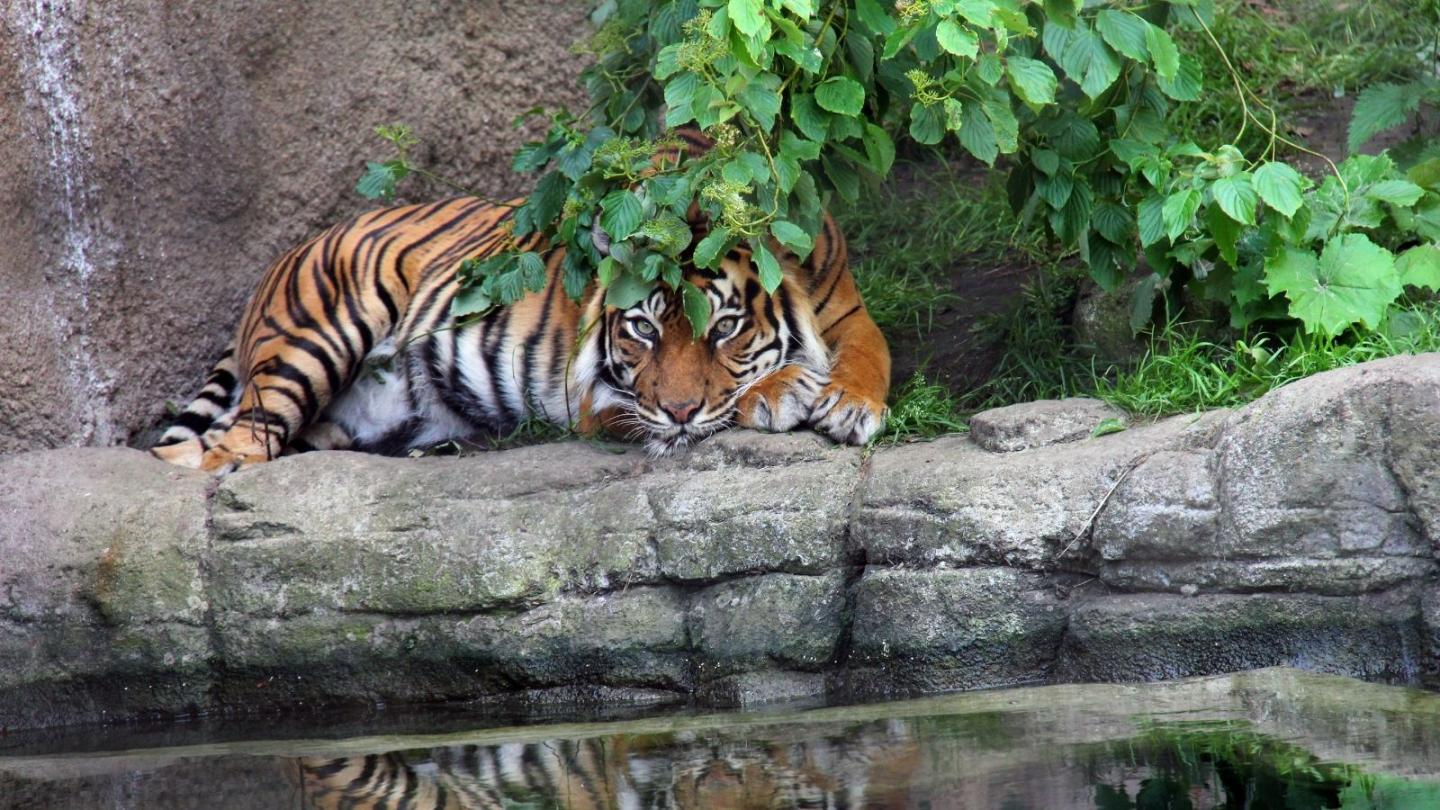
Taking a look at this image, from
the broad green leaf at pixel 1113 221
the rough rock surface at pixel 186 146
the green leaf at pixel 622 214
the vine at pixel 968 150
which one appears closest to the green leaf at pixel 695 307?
the vine at pixel 968 150

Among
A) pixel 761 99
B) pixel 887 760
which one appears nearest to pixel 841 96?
pixel 761 99

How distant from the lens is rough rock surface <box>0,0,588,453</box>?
15.5 feet

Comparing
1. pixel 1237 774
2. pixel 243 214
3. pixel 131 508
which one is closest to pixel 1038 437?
pixel 1237 774

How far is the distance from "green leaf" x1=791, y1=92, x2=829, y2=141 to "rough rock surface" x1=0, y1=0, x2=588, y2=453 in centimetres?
222

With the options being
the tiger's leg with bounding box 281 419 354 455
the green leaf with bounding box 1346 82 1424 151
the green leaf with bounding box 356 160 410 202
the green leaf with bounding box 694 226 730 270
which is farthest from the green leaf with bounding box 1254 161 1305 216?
the tiger's leg with bounding box 281 419 354 455

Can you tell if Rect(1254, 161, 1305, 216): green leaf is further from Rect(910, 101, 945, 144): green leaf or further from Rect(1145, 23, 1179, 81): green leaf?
Rect(910, 101, 945, 144): green leaf

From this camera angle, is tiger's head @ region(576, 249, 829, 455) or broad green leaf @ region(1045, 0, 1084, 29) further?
tiger's head @ region(576, 249, 829, 455)

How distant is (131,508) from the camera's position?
4.20 meters

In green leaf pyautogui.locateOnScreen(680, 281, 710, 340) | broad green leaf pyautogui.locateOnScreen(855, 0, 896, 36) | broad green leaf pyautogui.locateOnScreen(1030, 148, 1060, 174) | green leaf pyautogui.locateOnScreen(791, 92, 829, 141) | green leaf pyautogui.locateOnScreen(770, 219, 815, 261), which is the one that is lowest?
broad green leaf pyautogui.locateOnScreen(1030, 148, 1060, 174)

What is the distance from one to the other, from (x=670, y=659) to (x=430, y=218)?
226 cm

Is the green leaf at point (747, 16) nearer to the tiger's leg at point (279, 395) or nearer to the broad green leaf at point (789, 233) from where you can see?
the broad green leaf at point (789, 233)

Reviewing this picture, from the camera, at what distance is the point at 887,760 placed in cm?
285

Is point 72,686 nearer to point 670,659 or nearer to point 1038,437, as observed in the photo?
point 670,659

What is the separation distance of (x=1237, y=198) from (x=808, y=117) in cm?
107
